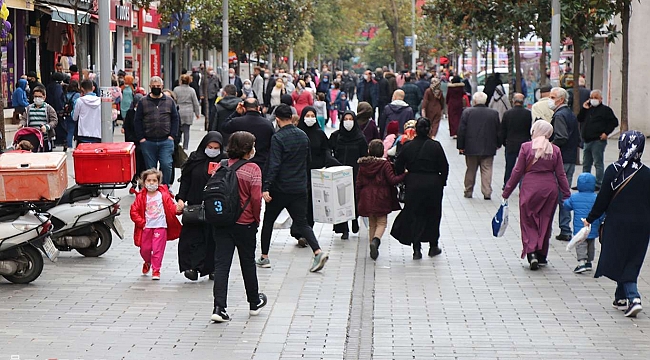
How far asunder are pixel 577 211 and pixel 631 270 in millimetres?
2175

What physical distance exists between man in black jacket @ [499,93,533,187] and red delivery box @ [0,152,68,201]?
28.5ft

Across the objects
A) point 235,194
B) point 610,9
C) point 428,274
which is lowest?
point 428,274

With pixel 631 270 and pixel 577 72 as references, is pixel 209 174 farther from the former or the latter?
pixel 577 72

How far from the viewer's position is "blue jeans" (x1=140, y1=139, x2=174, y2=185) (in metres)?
16.5

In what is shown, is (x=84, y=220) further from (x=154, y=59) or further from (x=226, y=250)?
(x=154, y=59)

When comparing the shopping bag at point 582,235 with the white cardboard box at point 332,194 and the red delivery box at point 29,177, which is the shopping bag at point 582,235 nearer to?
the white cardboard box at point 332,194

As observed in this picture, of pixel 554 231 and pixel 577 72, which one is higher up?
pixel 577 72

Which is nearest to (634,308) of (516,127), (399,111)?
(516,127)

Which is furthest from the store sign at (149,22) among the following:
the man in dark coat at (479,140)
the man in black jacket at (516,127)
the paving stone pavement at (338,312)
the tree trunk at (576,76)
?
the paving stone pavement at (338,312)

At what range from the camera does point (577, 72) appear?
22812 millimetres

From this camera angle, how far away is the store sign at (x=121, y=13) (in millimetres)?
41938

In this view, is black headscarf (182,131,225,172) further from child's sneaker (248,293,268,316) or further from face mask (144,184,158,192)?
child's sneaker (248,293,268,316)

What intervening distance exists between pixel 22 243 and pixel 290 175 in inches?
107

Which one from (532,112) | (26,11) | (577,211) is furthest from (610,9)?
(26,11)
